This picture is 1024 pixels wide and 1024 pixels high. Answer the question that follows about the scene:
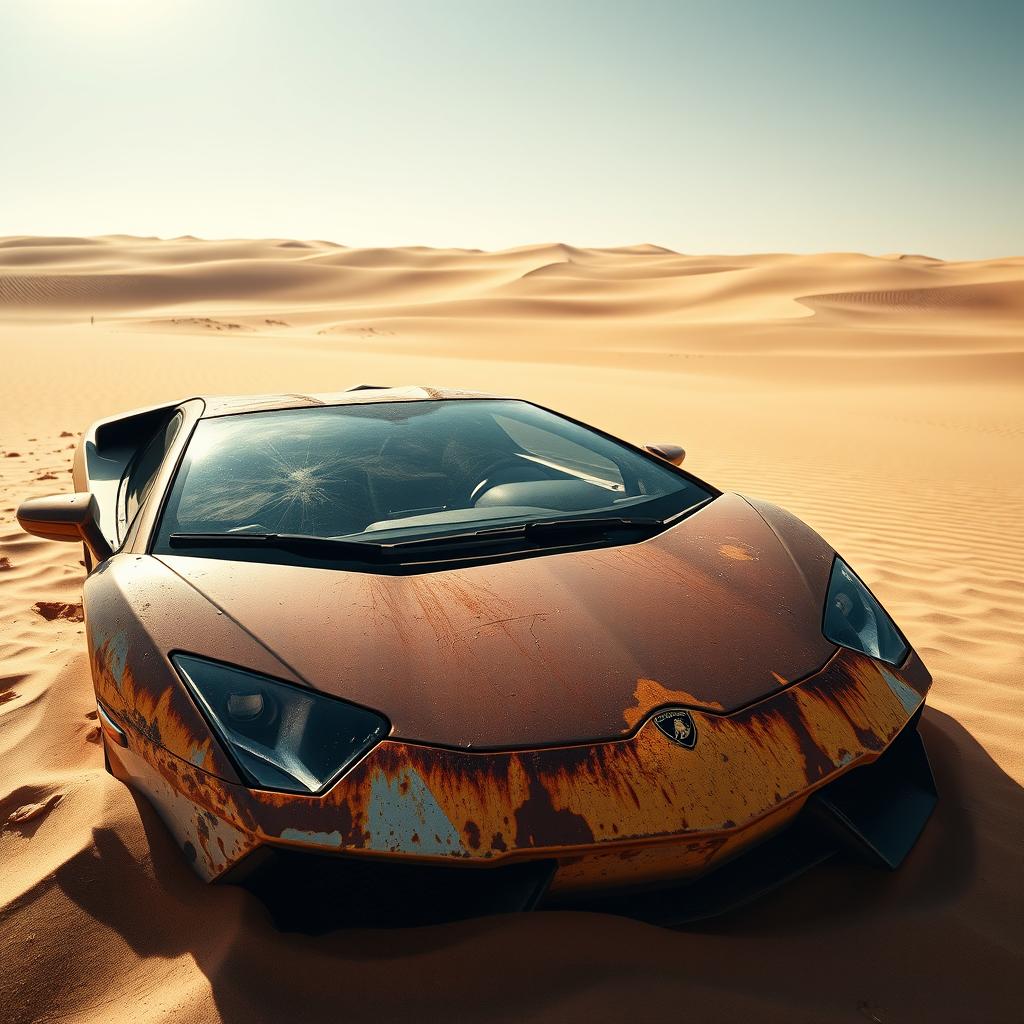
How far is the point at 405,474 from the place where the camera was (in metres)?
A: 2.62

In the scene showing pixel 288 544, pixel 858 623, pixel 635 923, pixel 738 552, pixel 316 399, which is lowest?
pixel 635 923

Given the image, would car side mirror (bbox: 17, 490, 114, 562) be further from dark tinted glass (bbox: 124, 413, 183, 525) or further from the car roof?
the car roof

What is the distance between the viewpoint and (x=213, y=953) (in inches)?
59.0

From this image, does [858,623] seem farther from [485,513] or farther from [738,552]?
[485,513]

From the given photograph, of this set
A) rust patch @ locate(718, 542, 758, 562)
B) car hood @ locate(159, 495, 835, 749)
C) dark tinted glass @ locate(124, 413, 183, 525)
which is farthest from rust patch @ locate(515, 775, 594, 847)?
dark tinted glass @ locate(124, 413, 183, 525)

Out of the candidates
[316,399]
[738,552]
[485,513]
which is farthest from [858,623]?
[316,399]

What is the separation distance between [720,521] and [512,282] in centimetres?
6759

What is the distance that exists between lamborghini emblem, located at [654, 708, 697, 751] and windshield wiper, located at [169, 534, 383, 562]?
825mm

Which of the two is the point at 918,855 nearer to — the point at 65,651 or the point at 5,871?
the point at 5,871

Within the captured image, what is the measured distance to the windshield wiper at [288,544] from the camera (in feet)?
6.60

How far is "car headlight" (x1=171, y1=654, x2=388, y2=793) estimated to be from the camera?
1.43m

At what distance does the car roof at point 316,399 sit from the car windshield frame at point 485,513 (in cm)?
3

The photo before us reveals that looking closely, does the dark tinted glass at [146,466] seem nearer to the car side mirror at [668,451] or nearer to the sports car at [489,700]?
the sports car at [489,700]

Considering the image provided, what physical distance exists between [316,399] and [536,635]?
166 cm
